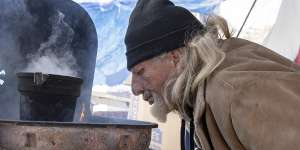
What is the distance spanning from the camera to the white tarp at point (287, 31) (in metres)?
3.21

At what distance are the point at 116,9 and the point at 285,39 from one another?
201cm

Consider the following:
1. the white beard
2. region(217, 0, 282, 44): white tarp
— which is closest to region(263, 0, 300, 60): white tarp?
region(217, 0, 282, 44): white tarp

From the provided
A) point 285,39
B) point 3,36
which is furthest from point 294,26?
point 3,36

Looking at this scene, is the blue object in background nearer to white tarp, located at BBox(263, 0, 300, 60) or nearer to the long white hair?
white tarp, located at BBox(263, 0, 300, 60)

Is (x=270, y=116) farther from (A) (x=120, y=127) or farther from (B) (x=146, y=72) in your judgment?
(A) (x=120, y=127)

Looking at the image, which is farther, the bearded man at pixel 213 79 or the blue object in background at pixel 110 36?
the blue object in background at pixel 110 36

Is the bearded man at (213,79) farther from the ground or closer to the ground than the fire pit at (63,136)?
farther from the ground

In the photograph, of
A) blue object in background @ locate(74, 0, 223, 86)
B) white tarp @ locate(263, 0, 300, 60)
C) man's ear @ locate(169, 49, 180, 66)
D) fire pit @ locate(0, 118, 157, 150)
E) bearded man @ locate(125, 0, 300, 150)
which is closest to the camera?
bearded man @ locate(125, 0, 300, 150)

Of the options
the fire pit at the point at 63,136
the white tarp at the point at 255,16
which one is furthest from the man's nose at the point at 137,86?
the white tarp at the point at 255,16

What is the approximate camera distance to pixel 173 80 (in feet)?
5.59

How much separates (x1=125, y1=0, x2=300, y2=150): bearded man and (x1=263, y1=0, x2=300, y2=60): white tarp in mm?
1569

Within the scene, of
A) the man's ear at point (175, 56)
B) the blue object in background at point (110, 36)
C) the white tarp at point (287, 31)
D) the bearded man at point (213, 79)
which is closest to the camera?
the bearded man at point (213, 79)

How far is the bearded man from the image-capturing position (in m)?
1.31

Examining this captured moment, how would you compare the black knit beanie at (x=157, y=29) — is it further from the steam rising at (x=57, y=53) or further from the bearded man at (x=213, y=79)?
the steam rising at (x=57, y=53)
